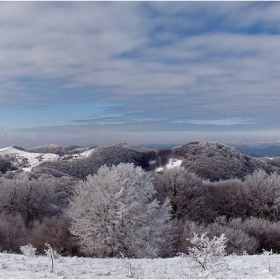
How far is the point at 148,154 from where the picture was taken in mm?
116125

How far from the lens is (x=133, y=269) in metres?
10.7

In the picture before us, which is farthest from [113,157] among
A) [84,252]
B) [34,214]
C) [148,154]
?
[84,252]

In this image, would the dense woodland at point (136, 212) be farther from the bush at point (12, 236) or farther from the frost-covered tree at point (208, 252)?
the frost-covered tree at point (208, 252)

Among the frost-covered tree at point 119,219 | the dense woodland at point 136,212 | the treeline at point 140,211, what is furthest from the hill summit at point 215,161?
the frost-covered tree at point 119,219

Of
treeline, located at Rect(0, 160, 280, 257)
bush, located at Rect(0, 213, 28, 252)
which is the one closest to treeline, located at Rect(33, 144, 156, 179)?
treeline, located at Rect(0, 160, 280, 257)

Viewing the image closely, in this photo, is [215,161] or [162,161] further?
[162,161]

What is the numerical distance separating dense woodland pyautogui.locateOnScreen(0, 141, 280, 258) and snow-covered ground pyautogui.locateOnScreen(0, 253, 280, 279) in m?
1.46

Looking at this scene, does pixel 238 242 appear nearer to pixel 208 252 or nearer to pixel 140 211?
pixel 140 211

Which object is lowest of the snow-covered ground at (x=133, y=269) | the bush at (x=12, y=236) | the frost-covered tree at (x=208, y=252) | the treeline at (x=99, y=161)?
the bush at (x=12, y=236)

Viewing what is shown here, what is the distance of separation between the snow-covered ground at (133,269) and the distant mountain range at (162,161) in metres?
64.4

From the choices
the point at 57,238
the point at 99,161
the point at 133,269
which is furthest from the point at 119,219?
the point at 99,161

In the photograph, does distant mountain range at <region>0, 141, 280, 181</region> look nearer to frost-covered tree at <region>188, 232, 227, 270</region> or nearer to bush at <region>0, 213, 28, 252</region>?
bush at <region>0, 213, 28, 252</region>

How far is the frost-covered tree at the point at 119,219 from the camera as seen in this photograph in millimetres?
20969

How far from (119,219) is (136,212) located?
4.08ft
